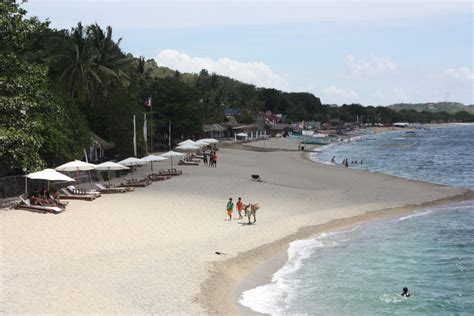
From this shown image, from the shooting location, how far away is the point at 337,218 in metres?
27.3

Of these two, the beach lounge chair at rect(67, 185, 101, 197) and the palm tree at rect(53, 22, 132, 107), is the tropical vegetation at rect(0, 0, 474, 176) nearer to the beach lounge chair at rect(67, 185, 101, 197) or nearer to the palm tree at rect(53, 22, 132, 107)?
the palm tree at rect(53, 22, 132, 107)

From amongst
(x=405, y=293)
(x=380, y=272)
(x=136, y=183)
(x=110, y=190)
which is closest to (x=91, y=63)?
(x=136, y=183)

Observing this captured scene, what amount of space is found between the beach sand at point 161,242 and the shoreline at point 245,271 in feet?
0.19

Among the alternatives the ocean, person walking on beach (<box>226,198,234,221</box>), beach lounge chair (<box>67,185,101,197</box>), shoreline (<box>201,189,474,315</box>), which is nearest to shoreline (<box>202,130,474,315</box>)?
shoreline (<box>201,189,474,315</box>)

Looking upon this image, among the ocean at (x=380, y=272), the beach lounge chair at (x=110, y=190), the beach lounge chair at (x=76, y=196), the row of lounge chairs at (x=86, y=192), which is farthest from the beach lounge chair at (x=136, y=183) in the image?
the ocean at (x=380, y=272)

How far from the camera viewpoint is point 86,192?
2927 centimetres

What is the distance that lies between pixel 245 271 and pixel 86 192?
47.3ft

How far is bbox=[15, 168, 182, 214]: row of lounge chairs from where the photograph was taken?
23438mm

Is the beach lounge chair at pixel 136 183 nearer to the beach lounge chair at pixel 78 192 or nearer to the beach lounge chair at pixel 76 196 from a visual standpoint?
the beach lounge chair at pixel 78 192

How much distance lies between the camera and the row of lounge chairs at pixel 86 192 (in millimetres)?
23438

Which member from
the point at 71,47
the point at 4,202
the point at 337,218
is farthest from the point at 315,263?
the point at 71,47

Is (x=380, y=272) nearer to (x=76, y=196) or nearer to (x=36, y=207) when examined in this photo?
(x=36, y=207)

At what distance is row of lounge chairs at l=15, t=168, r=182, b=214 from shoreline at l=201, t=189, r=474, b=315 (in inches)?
374

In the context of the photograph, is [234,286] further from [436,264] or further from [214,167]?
[214,167]
